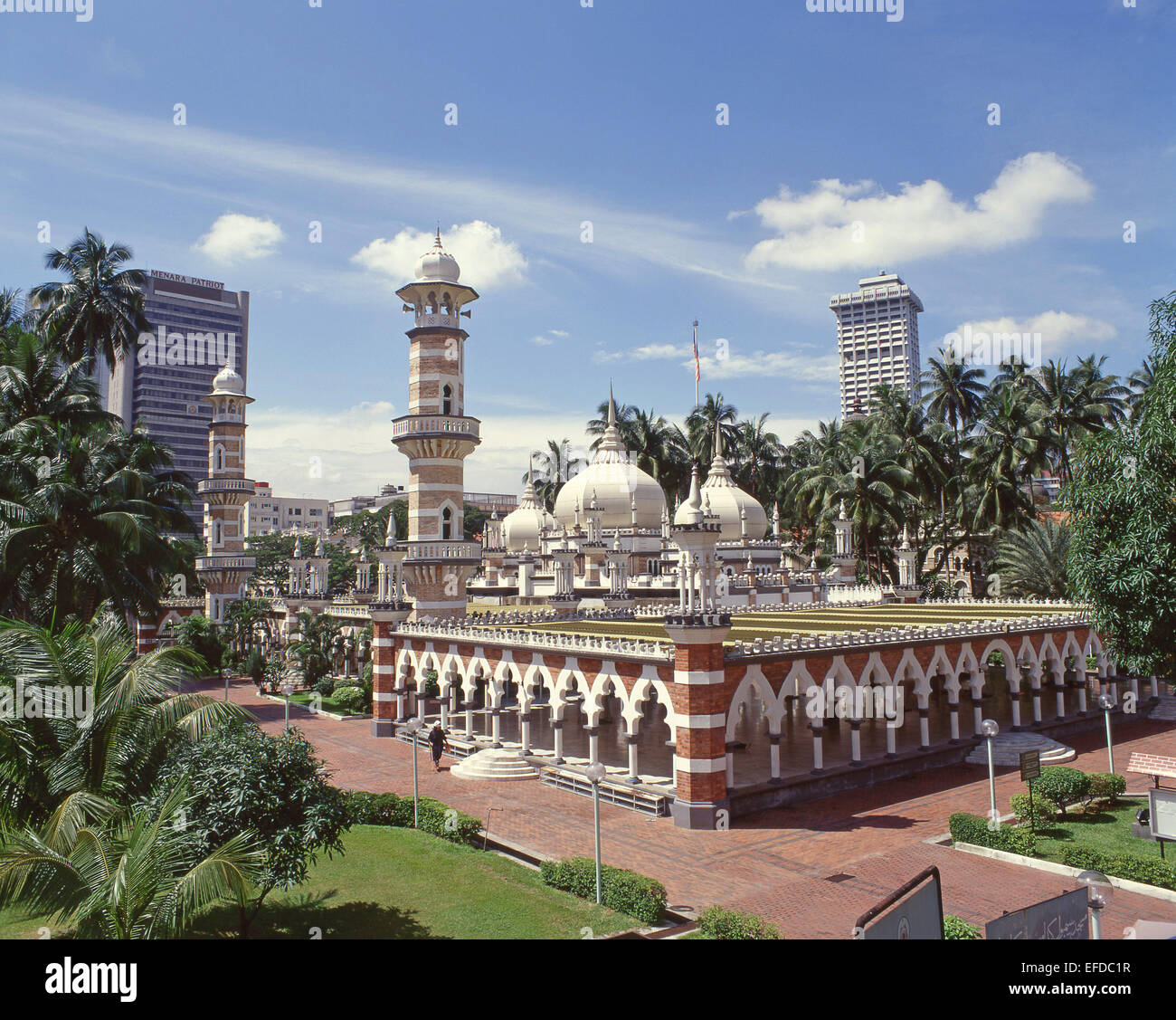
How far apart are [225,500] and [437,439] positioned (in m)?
26.2

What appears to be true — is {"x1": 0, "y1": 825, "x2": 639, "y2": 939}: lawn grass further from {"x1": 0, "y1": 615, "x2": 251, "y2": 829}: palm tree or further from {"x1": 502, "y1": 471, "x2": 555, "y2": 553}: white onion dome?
{"x1": 502, "y1": 471, "x2": 555, "y2": 553}: white onion dome

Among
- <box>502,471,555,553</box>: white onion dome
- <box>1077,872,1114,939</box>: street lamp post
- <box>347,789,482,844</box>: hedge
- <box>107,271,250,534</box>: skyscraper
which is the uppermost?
<box>107,271,250,534</box>: skyscraper

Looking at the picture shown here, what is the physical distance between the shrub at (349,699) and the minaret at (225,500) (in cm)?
1682

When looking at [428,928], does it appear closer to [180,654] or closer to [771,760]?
[180,654]

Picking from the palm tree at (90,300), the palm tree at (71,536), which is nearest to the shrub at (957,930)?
the palm tree at (71,536)

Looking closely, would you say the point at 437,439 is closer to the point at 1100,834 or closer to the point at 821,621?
the point at 821,621

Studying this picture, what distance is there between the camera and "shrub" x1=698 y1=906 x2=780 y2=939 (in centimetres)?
1314

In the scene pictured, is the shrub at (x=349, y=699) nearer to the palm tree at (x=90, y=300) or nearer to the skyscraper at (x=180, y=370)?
the palm tree at (x=90, y=300)

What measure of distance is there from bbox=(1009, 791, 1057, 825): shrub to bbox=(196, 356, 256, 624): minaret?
48.0 metres

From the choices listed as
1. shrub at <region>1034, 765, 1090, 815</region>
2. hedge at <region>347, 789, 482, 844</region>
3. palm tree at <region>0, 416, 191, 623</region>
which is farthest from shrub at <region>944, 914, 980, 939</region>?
palm tree at <region>0, 416, 191, 623</region>

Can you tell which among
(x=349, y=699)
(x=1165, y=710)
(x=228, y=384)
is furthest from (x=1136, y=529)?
(x=228, y=384)

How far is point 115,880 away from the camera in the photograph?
33.8 feet
